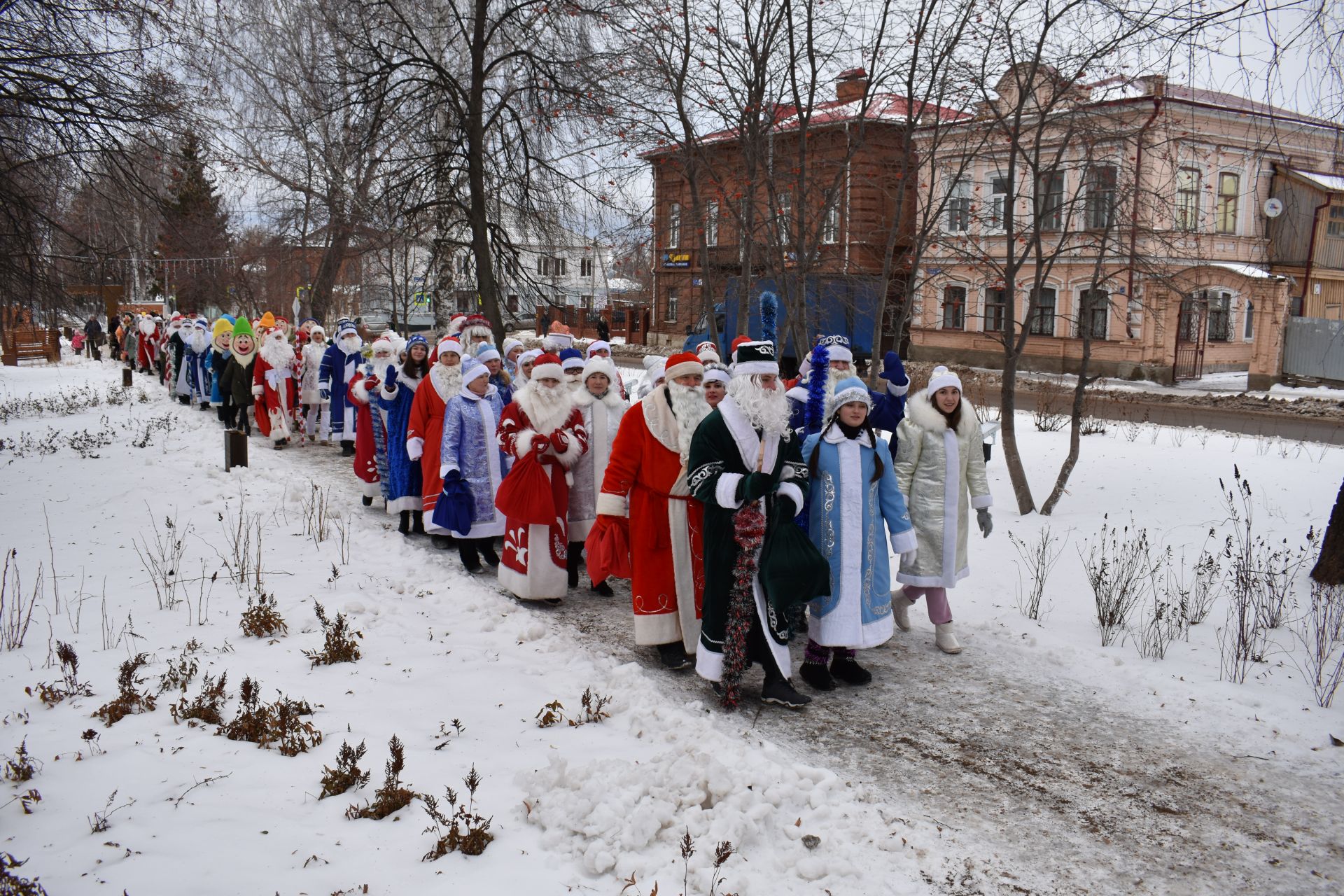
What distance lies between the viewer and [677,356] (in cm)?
570

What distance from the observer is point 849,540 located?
5133 millimetres

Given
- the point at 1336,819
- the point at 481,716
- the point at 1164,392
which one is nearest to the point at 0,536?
the point at 481,716

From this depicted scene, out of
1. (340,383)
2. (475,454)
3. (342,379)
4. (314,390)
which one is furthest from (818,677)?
(314,390)

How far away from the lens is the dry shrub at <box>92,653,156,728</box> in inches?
174

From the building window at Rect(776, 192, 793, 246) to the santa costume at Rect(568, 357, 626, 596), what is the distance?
126 inches

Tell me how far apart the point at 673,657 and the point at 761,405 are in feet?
5.69

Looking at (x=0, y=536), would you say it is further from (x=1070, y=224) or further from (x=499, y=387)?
(x=1070, y=224)

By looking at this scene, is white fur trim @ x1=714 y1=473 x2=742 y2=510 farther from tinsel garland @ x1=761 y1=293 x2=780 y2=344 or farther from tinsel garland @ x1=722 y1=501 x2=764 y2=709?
tinsel garland @ x1=761 y1=293 x2=780 y2=344

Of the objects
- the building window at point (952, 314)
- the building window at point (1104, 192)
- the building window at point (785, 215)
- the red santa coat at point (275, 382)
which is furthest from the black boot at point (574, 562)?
the building window at point (952, 314)

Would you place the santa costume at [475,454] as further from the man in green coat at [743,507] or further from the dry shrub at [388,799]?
the dry shrub at [388,799]

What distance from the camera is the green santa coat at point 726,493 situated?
192 inches

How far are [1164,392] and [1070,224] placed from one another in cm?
1641

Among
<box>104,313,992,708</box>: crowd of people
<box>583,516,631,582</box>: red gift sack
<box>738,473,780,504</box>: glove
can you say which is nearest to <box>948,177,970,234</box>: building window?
<box>104,313,992,708</box>: crowd of people

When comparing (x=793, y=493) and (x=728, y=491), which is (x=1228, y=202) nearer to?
(x=793, y=493)
